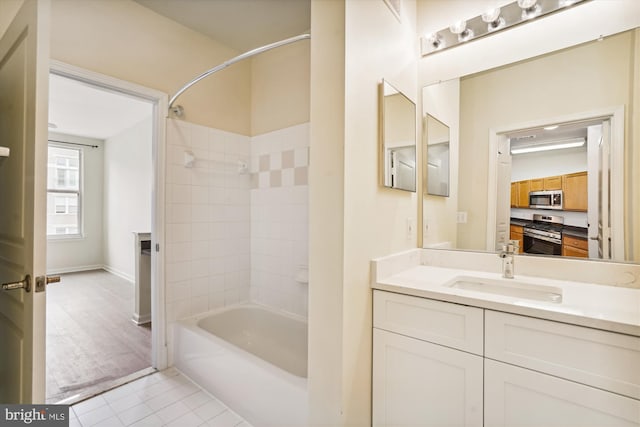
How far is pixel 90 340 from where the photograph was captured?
2.63m

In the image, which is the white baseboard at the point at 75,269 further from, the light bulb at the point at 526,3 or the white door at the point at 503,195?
the light bulb at the point at 526,3

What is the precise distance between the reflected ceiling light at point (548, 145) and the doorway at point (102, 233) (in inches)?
91.8

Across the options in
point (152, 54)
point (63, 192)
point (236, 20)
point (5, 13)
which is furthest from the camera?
point (63, 192)

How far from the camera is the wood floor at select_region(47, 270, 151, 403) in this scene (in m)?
2.05

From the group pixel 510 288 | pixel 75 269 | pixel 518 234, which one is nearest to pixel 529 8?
pixel 518 234

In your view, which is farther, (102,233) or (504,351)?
(102,233)

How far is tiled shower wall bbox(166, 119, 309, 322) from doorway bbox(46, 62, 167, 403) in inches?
5.8

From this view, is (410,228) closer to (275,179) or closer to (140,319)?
(275,179)

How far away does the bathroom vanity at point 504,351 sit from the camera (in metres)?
0.90

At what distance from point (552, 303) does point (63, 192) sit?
273 inches

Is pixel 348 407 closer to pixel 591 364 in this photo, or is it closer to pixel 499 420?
pixel 499 420

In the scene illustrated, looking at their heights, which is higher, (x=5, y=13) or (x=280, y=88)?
(x=280, y=88)

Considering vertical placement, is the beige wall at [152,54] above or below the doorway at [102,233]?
above

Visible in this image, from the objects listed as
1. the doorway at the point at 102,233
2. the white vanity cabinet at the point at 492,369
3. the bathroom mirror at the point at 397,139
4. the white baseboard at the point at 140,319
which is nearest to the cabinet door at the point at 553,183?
the bathroom mirror at the point at 397,139
